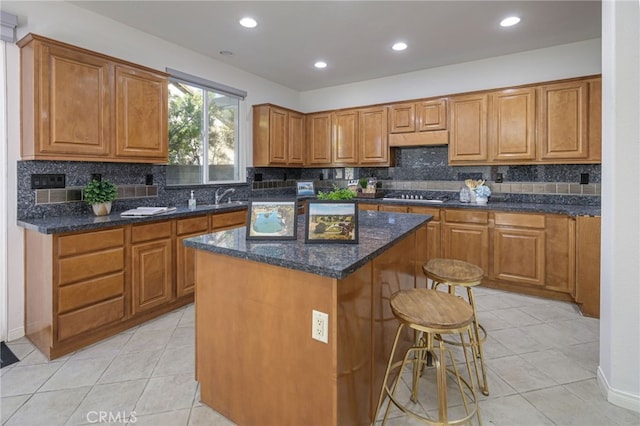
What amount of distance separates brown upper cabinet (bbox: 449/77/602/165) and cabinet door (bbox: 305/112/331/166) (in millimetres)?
1881

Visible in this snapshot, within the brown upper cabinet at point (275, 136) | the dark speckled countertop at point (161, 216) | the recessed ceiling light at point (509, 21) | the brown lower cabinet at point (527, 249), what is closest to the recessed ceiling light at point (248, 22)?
the brown upper cabinet at point (275, 136)

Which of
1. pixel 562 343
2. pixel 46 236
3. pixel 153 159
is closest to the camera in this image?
pixel 46 236

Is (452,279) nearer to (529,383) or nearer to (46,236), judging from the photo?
(529,383)

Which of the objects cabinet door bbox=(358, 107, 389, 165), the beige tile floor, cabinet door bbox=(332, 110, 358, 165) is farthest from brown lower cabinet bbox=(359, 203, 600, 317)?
cabinet door bbox=(332, 110, 358, 165)

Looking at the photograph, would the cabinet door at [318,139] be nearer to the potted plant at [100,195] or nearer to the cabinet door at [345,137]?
the cabinet door at [345,137]

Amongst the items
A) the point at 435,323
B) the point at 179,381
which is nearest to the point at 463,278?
the point at 435,323

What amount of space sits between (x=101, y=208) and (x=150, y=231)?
17.8 inches

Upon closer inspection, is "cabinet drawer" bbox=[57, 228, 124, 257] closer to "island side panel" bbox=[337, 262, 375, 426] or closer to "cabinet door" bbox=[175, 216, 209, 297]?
"cabinet door" bbox=[175, 216, 209, 297]

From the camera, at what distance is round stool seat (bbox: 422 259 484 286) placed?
6.53ft

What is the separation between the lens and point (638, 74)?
1.81m

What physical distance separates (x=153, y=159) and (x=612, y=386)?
3.92 metres

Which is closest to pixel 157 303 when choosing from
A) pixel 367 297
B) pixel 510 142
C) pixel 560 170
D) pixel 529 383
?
pixel 367 297

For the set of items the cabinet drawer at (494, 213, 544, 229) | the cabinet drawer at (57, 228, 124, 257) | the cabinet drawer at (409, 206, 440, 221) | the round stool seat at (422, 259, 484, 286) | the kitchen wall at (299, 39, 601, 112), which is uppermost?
the kitchen wall at (299, 39, 601, 112)

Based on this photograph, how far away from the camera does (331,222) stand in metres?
1.74
